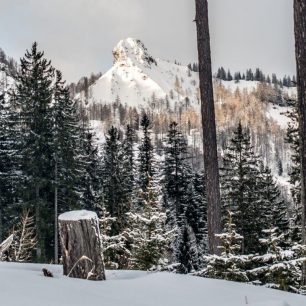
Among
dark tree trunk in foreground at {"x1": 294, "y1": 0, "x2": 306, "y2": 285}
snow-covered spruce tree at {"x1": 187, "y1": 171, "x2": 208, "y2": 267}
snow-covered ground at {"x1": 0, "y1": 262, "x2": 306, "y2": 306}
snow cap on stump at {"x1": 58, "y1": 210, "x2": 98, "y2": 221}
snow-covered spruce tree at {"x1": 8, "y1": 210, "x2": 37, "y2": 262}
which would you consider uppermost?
dark tree trunk in foreground at {"x1": 294, "y1": 0, "x2": 306, "y2": 285}

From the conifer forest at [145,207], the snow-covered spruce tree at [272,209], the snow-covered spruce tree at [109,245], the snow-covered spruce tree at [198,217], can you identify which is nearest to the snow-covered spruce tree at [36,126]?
the conifer forest at [145,207]

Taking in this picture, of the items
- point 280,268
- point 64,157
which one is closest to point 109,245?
point 280,268

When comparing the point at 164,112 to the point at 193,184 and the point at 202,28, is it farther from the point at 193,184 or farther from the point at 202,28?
the point at 202,28

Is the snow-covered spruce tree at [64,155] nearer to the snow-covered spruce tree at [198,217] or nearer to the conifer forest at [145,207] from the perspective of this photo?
the conifer forest at [145,207]

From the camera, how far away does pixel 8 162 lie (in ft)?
91.0

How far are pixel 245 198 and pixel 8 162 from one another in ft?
48.2

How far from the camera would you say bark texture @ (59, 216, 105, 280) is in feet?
14.0

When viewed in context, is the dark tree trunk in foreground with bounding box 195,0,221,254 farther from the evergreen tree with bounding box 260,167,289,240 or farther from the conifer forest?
the evergreen tree with bounding box 260,167,289,240

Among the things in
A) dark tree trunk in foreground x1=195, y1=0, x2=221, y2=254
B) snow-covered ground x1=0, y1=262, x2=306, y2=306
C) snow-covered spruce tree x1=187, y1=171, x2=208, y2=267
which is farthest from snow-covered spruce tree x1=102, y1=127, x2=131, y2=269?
snow-covered ground x1=0, y1=262, x2=306, y2=306

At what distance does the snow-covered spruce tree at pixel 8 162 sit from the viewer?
2690 centimetres

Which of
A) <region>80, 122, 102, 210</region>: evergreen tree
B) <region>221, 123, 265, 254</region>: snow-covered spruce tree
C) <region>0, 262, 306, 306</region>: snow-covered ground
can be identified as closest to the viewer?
<region>0, 262, 306, 306</region>: snow-covered ground

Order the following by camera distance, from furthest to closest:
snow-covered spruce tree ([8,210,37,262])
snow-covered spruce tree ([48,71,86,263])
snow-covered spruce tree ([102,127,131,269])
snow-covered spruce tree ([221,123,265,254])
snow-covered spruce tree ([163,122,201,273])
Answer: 1. snow-covered spruce tree ([102,127,131,269])
2. snow-covered spruce tree ([163,122,201,273])
3. snow-covered spruce tree ([48,71,86,263])
4. snow-covered spruce tree ([221,123,265,254])
5. snow-covered spruce tree ([8,210,37,262])

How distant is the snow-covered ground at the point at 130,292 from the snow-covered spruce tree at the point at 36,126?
870 inches

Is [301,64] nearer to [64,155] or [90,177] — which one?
[64,155]
